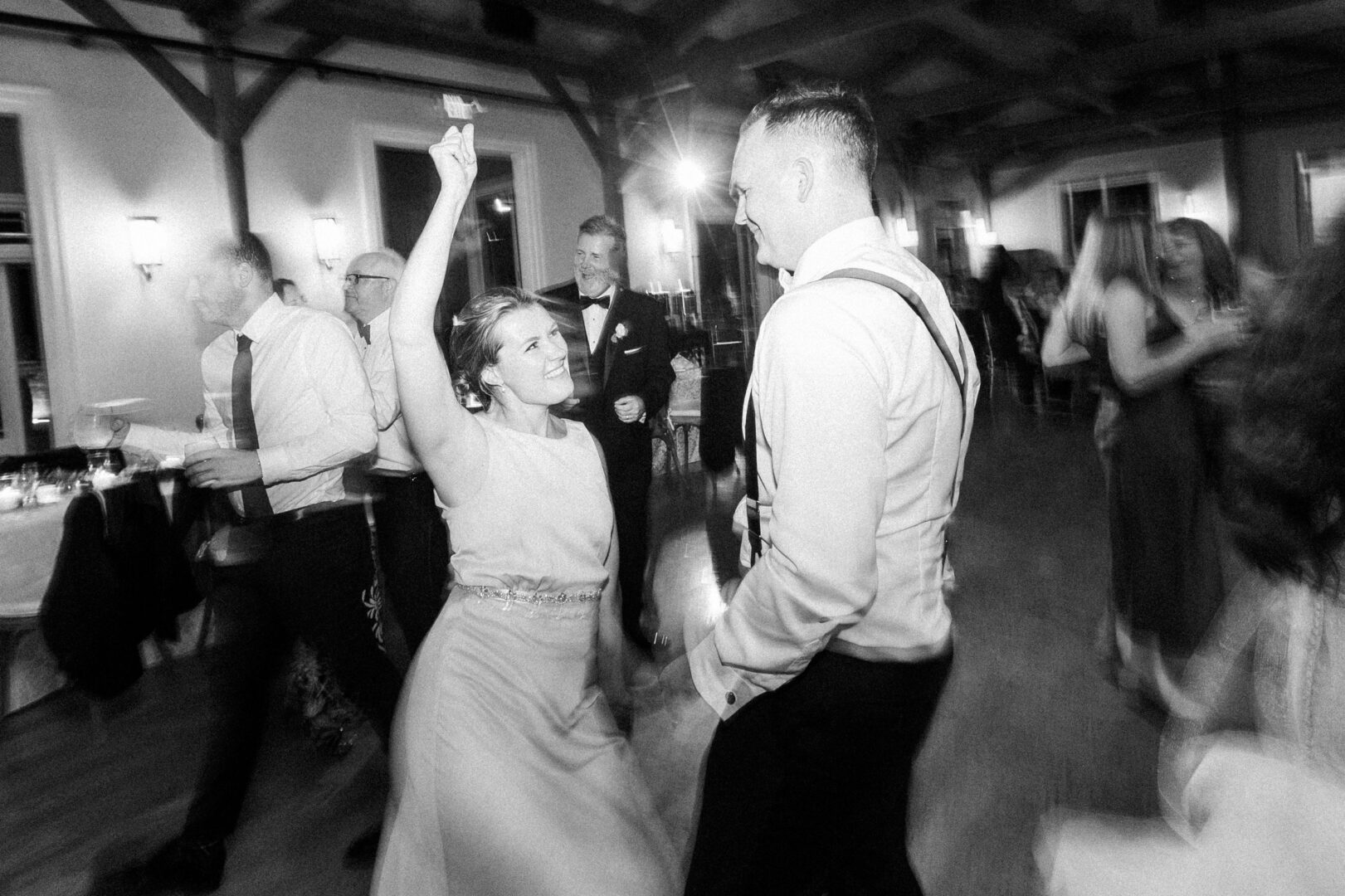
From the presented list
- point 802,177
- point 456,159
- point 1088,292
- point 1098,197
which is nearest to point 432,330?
point 456,159

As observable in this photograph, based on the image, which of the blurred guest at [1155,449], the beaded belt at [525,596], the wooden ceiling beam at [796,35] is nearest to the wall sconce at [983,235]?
the wooden ceiling beam at [796,35]

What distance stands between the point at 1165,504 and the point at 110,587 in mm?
3377

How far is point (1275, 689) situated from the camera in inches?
24.8

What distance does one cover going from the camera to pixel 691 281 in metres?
10.2

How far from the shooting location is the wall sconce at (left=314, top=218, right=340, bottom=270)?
645 cm

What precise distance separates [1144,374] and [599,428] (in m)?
1.69

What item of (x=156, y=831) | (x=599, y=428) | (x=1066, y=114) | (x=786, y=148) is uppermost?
(x=1066, y=114)

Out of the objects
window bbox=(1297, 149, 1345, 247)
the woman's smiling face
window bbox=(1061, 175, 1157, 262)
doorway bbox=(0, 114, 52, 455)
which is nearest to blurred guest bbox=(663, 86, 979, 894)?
the woman's smiling face

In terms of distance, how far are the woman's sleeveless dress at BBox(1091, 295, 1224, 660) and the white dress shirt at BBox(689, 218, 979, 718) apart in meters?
1.62

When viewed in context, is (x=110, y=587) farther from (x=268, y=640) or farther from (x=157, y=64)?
(x=157, y=64)

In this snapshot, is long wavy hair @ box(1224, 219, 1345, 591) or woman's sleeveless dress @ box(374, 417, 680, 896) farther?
woman's sleeveless dress @ box(374, 417, 680, 896)

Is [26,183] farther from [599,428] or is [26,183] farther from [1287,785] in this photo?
[1287,785]

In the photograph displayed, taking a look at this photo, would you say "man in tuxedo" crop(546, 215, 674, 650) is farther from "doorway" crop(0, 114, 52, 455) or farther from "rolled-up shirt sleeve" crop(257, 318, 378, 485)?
"doorway" crop(0, 114, 52, 455)

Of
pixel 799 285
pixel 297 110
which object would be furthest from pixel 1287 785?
pixel 297 110
